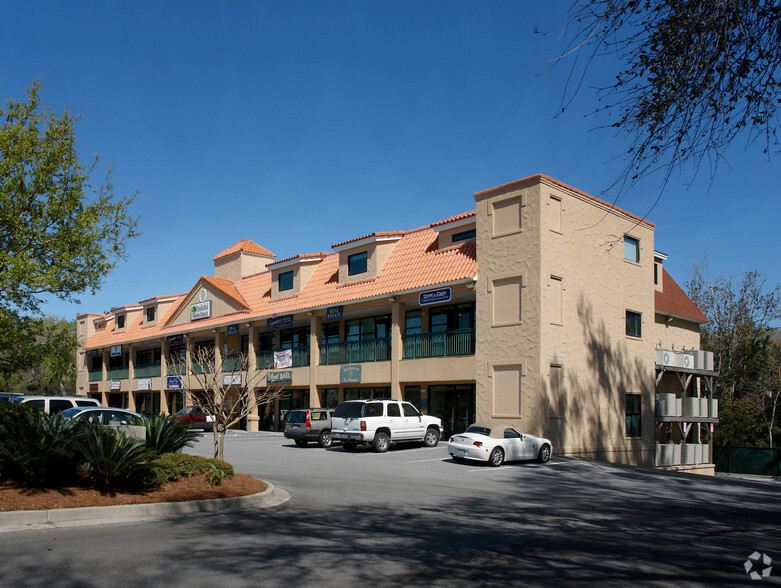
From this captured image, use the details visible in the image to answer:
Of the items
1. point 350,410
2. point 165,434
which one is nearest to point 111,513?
point 165,434

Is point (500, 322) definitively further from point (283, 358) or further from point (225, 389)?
point (283, 358)

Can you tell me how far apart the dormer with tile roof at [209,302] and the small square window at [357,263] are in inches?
344

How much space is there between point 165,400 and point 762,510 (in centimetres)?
4159

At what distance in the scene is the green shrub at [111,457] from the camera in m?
11.7

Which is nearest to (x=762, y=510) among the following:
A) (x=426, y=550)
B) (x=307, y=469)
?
(x=426, y=550)

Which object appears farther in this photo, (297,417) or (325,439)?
(297,417)

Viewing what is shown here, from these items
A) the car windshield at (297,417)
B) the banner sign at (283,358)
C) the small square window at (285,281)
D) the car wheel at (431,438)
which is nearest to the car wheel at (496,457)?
the car wheel at (431,438)

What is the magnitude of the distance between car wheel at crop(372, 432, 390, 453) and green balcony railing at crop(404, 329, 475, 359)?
5470mm

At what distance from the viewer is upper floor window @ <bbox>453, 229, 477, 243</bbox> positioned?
1204 inches

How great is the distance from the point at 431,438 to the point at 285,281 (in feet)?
55.5

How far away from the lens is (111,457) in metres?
11.7

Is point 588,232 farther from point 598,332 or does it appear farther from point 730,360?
point 730,360

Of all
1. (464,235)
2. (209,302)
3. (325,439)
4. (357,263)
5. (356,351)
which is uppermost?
(464,235)

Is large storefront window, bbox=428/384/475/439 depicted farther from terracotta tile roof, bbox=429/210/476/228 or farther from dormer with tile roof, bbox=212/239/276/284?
dormer with tile roof, bbox=212/239/276/284
